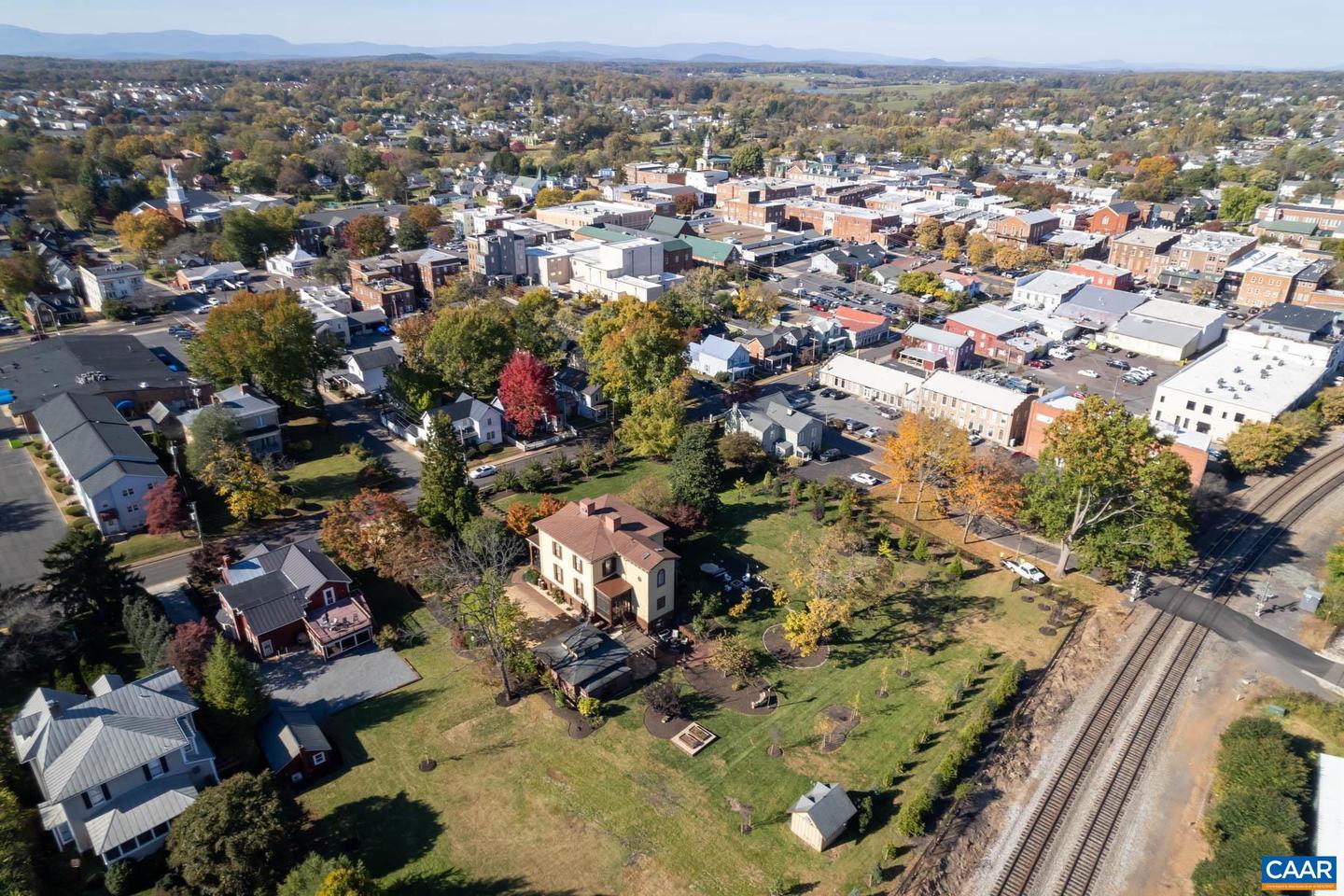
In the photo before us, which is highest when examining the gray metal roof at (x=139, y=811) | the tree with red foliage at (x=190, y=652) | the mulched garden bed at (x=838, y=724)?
the tree with red foliage at (x=190, y=652)

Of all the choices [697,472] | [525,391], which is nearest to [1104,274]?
[697,472]

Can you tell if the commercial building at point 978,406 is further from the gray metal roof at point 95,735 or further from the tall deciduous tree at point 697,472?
the gray metal roof at point 95,735

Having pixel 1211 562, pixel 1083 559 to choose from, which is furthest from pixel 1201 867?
pixel 1211 562

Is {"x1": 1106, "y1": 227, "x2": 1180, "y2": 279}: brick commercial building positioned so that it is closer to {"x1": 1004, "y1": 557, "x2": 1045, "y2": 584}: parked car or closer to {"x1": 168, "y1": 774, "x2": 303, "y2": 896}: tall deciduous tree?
{"x1": 1004, "y1": 557, "x2": 1045, "y2": 584}: parked car

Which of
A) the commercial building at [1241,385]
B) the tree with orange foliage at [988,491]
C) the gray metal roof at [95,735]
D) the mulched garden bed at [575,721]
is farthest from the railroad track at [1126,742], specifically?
the gray metal roof at [95,735]

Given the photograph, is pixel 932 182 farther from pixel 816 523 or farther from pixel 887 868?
pixel 887 868

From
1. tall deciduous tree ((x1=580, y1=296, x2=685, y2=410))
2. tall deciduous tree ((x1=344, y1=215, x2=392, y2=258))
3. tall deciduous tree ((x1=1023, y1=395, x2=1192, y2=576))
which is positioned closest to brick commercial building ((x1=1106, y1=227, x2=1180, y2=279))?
Result: tall deciduous tree ((x1=1023, y1=395, x2=1192, y2=576))

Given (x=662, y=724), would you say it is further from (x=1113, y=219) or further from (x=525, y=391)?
(x=1113, y=219)
